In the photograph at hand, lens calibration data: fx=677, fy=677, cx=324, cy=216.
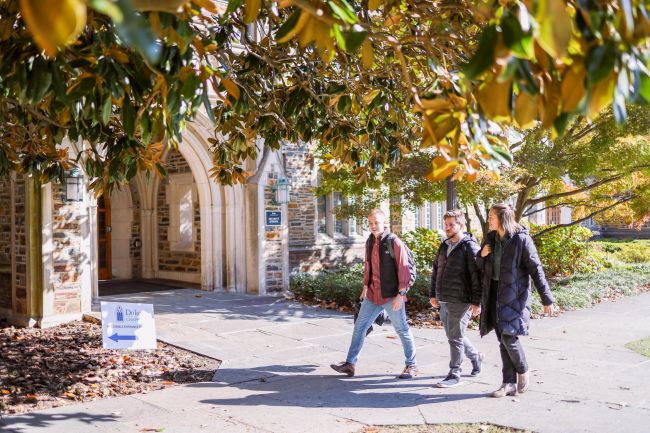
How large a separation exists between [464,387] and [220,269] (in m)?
8.19

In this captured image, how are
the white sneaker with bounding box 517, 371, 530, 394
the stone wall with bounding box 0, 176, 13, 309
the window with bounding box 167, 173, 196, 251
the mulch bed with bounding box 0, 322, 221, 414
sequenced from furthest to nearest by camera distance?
the window with bounding box 167, 173, 196, 251
the stone wall with bounding box 0, 176, 13, 309
the mulch bed with bounding box 0, 322, 221, 414
the white sneaker with bounding box 517, 371, 530, 394

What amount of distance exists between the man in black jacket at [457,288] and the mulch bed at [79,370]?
2.44 metres

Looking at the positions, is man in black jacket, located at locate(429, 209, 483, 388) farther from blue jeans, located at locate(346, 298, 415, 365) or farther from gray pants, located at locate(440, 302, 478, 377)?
blue jeans, located at locate(346, 298, 415, 365)

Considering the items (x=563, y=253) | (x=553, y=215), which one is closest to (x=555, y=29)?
(x=563, y=253)

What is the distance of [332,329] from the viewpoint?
31.4 ft

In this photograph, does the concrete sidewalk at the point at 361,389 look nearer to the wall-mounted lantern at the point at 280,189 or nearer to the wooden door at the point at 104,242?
the wall-mounted lantern at the point at 280,189

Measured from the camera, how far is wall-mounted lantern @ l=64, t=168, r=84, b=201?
10.2m

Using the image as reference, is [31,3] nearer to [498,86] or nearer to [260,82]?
[498,86]

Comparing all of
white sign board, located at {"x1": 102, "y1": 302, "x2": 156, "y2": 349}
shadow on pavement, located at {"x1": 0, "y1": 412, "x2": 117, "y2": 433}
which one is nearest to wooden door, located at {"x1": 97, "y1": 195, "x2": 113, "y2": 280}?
white sign board, located at {"x1": 102, "y1": 302, "x2": 156, "y2": 349}

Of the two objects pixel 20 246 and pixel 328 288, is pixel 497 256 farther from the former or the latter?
pixel 20 246

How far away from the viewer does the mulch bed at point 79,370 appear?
606 cm

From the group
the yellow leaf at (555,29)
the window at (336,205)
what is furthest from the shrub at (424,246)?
the yellow leaf at (555,29)

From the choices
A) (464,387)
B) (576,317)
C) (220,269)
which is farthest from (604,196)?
(464,387)

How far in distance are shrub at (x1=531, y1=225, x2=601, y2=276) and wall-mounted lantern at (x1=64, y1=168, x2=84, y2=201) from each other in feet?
32.2
